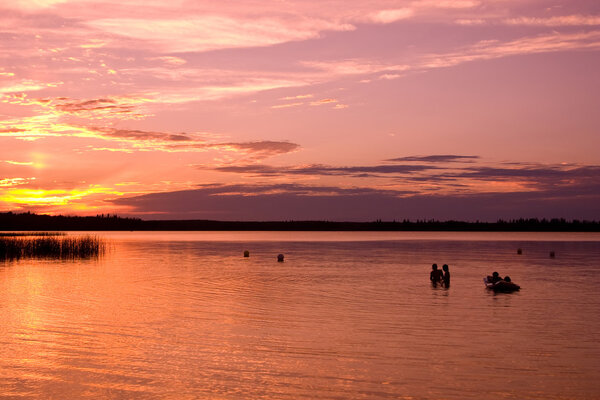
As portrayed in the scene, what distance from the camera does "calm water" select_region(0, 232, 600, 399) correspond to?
14.9m

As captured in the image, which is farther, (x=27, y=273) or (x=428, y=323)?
(x=27, y=273)

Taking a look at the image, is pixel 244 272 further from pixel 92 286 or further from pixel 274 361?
pixel 274 361

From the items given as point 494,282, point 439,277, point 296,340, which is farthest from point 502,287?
point 296,340

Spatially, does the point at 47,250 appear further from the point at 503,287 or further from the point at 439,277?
the point at 503,287

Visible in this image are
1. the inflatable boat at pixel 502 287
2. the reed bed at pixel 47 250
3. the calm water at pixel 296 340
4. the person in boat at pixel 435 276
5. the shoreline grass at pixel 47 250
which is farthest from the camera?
the reed bed at pixel 47 250

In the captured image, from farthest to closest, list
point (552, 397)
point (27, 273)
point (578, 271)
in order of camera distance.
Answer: point (578, 271) < point (27, 273) < point (552, 397)

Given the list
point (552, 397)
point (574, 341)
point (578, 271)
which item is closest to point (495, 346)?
point (574, 341)

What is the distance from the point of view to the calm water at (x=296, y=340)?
14.9m

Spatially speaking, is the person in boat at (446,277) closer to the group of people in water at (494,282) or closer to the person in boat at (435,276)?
the group of people in water at (494,282)

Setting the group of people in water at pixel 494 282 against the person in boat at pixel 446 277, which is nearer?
the group of people in water at pixel 494 282

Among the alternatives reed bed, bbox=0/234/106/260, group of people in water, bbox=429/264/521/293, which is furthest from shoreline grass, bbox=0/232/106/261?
group of people in water, bbox=429/264/521/293

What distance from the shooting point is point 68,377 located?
1575 centimetres

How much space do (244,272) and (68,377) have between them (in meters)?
34.2

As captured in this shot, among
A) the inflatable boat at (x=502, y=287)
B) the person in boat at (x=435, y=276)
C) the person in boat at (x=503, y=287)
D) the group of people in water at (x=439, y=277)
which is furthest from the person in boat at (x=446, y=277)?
the person in boat at (x=503, y=287)
